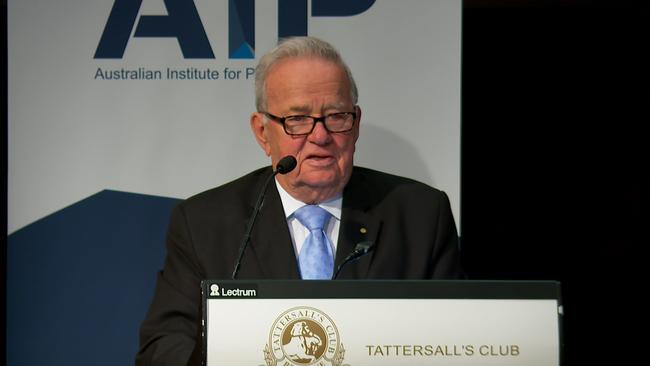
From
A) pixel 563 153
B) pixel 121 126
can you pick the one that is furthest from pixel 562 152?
pixel 121 126

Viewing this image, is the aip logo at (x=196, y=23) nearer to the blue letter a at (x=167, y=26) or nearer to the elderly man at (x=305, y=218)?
the blue letter a at (x=167, y=26)

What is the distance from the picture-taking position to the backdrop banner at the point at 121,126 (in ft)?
10.4

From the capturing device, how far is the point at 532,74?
3688 millimetres

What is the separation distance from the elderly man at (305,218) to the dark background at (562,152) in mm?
1144

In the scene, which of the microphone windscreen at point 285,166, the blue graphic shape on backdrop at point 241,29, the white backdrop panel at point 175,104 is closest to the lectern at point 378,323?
the microphone windscreen at point 285,166

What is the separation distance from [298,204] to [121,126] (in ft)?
2.94

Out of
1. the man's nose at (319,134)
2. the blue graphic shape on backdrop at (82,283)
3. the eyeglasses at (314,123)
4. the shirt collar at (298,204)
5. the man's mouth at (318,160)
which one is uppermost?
the eyeglasses at (314,123)

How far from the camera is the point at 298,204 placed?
8.64 feet

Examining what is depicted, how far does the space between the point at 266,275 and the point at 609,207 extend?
1.95m

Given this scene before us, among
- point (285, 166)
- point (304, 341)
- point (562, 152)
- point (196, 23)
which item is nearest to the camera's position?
point (304, 341)

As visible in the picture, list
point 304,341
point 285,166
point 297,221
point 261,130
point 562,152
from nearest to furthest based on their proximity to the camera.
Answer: point 304,341, point 285,166, point 297,221, point 261,130, point 562,152

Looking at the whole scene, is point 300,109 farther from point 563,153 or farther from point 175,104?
point 563,153

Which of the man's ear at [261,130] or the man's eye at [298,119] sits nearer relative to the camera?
the man's eye at [298,119]

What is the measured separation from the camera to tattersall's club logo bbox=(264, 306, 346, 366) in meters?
1.62
